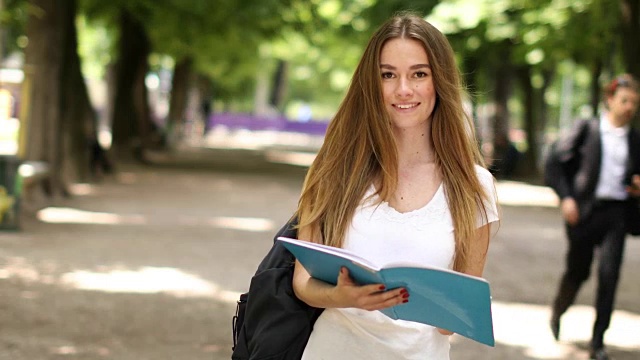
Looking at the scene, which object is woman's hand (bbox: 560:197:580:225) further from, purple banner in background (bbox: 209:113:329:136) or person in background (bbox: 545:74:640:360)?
purple banner in background (bbox: 209:113:329:136)

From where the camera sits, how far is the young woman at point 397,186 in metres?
3.27

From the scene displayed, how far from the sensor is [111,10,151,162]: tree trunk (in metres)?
31.9

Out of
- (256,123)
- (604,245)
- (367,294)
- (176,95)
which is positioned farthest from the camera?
(256,123)

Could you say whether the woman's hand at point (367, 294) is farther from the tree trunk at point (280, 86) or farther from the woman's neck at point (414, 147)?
the tree trunk at point (280, 86)

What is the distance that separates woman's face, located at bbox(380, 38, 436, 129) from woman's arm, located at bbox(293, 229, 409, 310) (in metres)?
0.53

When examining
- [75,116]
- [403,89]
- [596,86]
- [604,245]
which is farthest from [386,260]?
[596,86]

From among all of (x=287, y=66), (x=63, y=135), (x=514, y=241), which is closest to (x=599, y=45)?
(x=514, y=241)

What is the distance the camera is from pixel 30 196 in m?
18.3

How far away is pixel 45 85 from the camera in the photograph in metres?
19.6

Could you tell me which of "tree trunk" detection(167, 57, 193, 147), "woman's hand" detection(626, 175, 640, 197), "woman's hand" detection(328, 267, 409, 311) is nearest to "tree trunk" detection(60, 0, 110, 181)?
"woman's hand" detection(626, 175, 640, 197)

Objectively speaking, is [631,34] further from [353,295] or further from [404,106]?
[353,295]

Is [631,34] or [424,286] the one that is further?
[631,34]

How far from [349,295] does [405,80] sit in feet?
2.10

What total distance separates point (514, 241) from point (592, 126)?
8.51 m
